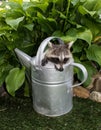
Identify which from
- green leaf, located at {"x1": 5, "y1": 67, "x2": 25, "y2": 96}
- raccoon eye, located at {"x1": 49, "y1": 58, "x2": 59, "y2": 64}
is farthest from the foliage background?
raccoon eye, located at {"x1": 49, "y1": 58, "x2": 59, "y2": 64}

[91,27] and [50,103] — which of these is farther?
[91,27]

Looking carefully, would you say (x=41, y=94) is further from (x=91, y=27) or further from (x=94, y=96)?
(x=91, y=27)

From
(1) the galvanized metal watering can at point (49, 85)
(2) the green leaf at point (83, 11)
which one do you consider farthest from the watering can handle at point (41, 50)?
(2) the green leaf at point (83, 11)

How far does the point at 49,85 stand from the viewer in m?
2.45

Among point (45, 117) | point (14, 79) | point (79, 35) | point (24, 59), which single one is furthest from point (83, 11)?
point (45, 117)

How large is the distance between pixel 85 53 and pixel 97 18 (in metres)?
0.33

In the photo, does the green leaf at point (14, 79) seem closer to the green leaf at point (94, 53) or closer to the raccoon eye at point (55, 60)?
the raccoon eye at point (55, 60)

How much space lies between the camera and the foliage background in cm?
261

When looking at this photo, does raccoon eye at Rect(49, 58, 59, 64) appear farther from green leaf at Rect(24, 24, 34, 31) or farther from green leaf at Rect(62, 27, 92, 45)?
green leaf at Rect(24, 24, 34, 31)

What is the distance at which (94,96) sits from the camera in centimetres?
282

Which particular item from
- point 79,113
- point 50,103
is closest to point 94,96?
point 79,113

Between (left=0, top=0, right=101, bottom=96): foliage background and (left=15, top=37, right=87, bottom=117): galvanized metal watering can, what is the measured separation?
0.51ft

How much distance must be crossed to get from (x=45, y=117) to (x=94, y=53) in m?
0.69

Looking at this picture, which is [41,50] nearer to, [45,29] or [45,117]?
[45,29]
